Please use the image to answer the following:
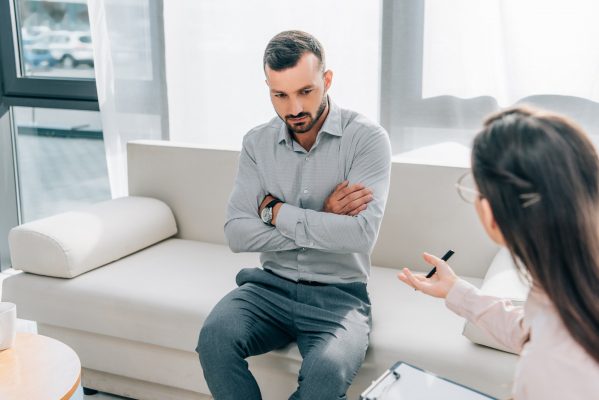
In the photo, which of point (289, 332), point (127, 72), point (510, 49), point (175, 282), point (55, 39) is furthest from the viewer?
point (55, 39)

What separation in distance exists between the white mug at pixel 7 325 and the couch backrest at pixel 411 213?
3.32ft

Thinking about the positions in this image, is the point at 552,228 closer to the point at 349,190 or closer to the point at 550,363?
the point at 550,363

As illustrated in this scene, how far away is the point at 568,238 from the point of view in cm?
98

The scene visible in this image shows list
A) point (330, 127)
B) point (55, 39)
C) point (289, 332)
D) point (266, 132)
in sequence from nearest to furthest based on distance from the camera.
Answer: point (289, 332), point (330, 127), point (266, 132), point (55, 39)

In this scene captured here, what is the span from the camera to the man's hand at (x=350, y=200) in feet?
6.27

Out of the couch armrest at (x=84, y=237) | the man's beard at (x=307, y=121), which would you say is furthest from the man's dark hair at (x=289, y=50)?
the couch armrest at (x=84, y=237)

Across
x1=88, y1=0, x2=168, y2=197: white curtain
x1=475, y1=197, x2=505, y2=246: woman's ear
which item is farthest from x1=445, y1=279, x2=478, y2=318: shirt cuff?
x1=88, y1=0, x2=168, y2=197: white curtain

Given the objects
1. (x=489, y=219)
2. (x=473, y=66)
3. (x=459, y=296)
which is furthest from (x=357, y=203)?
(x=473, y=66)

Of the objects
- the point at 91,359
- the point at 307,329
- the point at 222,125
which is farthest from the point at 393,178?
the point at 91,359

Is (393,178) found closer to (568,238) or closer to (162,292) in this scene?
(162,292)

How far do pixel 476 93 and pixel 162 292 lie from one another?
136cm

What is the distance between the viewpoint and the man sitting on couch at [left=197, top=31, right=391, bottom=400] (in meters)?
1.79

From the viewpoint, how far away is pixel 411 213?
2352 millimetres

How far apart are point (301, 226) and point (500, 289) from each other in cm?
56
